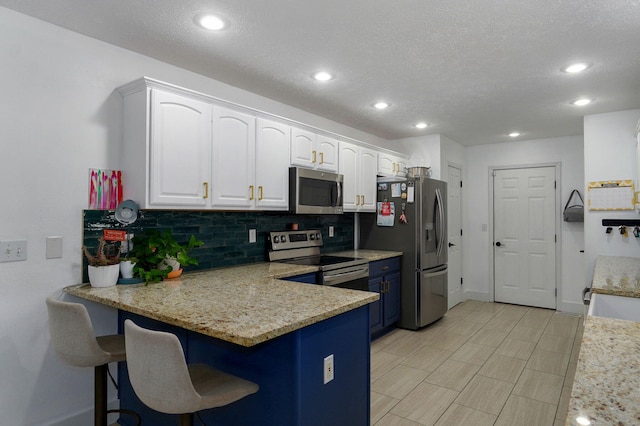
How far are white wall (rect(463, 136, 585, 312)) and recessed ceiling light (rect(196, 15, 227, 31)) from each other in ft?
15.5

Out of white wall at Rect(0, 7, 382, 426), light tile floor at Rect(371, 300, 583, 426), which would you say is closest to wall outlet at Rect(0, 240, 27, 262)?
white wall at Rect(0, 7, 382, 426)

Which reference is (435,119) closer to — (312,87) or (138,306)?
(312,87)

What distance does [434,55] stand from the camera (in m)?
2.59

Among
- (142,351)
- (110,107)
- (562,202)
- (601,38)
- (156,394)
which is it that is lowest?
(156,394)

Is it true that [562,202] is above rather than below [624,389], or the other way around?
above

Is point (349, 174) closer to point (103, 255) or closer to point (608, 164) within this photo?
point (103, 255)

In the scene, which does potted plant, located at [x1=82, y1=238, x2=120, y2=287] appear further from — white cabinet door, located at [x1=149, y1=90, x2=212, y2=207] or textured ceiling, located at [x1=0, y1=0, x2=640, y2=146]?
textured ceiling, located at [x1=0, y1=0, x2=640, y2=146]

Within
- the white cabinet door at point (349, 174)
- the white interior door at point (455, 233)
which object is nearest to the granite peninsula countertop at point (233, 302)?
the white cabinet door at point (349, 174)

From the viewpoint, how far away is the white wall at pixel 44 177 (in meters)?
2.03

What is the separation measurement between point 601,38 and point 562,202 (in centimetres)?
343

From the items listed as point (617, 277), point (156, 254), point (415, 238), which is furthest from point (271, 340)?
point (415, 238)

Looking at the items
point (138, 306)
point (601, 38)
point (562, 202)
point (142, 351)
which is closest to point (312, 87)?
point (601, 38)

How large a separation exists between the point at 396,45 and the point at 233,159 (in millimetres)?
1392

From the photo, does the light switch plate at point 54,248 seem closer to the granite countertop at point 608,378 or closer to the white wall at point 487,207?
the granite countertop at point 608,378
